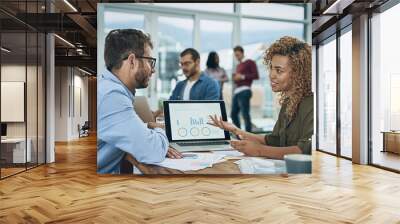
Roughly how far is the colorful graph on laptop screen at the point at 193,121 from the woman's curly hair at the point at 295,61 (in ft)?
3.72

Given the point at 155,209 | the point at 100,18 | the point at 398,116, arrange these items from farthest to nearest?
1. the point at 398,116
2. the point at 100,18
3. the point at 155,209

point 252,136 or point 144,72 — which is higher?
point 144,72

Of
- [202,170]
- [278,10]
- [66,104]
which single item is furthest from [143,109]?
[66,104]

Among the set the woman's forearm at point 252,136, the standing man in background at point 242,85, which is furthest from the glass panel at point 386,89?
the standing man in background at point 242,85

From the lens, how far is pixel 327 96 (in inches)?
421

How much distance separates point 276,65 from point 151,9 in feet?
7.30

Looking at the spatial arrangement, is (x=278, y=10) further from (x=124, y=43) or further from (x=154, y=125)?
(x=154, y=125)

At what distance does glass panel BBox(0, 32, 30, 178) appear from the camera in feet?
21.1

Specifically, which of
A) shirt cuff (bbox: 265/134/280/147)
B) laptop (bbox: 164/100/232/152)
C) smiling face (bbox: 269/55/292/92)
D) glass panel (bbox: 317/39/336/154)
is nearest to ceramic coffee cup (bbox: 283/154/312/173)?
shirt cuff (bbox: 265/134/280/147)

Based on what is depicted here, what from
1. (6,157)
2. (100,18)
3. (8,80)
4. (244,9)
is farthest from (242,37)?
(6,157)

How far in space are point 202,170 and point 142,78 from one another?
1778 mm

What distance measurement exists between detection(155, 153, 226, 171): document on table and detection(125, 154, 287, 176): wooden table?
60 mm

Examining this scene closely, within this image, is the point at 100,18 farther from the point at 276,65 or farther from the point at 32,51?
the point at 276,65

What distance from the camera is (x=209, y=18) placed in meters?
6.49
